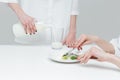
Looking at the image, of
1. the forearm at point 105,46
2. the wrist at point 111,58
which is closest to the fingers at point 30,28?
the forearm at point 105,46

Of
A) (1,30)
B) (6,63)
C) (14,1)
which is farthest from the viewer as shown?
(1,30)

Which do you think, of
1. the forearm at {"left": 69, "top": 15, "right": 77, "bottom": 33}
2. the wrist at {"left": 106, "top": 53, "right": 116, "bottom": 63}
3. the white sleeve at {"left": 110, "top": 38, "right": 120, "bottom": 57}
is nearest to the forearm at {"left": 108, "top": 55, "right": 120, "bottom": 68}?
the wrist at {"left": 106, "top": 53, "right": 116, "bottom": 63}

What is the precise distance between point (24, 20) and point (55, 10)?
431 mm

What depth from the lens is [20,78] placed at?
1070 millimetres

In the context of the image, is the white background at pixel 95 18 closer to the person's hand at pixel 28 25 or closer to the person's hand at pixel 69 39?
the person's hand at pixel 69 39

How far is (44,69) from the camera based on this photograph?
1.19m

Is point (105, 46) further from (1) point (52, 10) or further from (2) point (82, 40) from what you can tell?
(1) point (52, 10)

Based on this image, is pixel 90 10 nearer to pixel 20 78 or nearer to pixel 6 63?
pixel 6 63

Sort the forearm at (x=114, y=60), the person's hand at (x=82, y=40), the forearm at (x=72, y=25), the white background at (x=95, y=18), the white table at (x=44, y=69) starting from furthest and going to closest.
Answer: the white background at (x=95, y=18), the forearm at (x=72, y=25), the person's hand at (x=82, y=40), the forearm at (x=114, y=60), the white table at (x=44, y=69)

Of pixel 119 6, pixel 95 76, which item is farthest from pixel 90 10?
pixel 95 76

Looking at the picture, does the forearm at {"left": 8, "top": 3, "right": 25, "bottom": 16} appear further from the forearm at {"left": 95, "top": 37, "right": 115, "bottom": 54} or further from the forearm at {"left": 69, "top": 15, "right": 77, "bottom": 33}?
the forearm at {"left": 95, "top": 37, "right": 115, "bottom": 54}

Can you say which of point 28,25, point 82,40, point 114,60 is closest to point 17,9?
point 28,25

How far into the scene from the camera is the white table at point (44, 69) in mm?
1101

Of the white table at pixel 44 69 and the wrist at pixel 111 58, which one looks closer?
the white table at pixel 44 69
